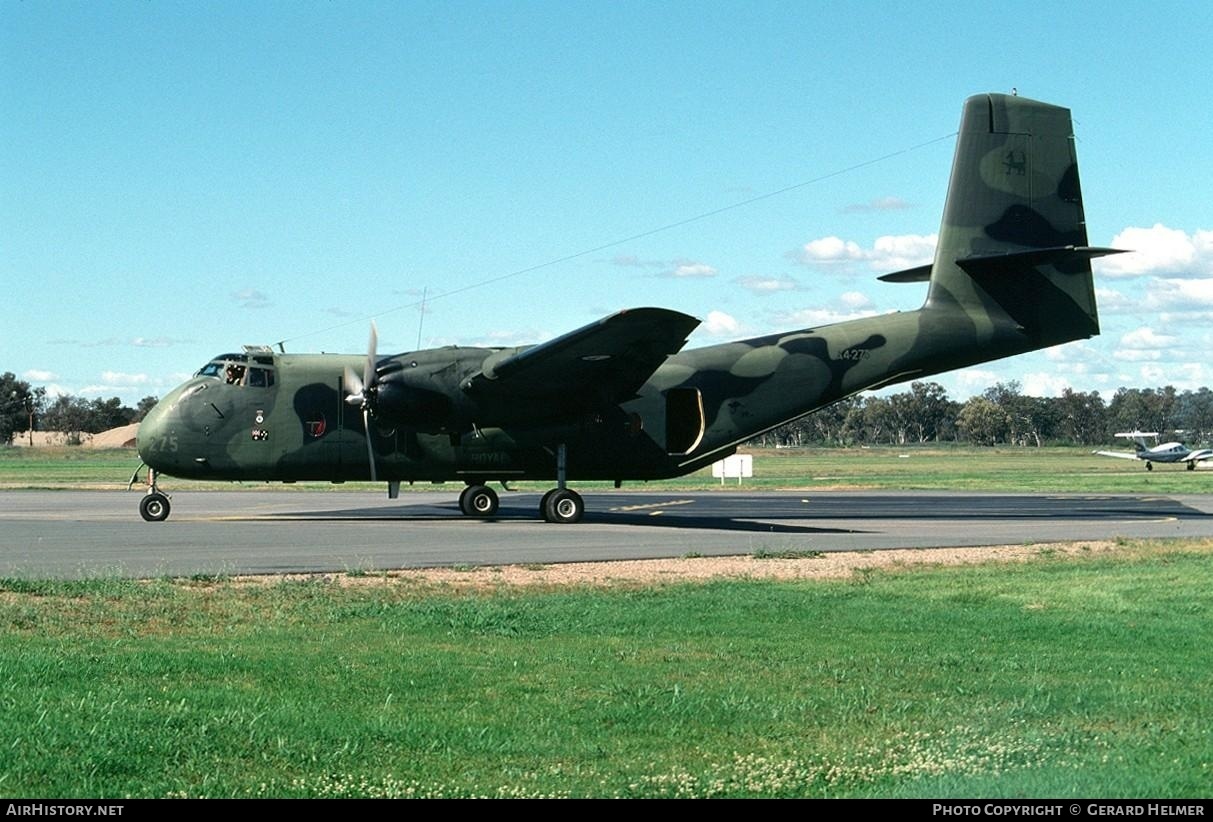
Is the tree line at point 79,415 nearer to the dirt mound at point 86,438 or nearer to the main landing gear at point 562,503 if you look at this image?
the dirt mound at point 86,438

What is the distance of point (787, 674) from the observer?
10.0m

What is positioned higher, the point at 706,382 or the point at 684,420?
the point at 706,382

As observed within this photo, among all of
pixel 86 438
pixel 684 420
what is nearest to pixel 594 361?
pixel 684 420

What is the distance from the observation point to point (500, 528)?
2719cm

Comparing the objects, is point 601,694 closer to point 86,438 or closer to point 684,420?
point 684,420

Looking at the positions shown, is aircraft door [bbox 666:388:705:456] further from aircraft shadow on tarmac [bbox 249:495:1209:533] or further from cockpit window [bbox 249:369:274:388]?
cockpit window [bbox 249:369:274:388]

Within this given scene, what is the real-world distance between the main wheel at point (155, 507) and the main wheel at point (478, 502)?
707cm

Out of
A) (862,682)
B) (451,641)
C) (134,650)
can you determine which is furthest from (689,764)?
(134,650)

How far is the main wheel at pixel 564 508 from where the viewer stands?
95.2 feet

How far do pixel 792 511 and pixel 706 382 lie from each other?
232 inches

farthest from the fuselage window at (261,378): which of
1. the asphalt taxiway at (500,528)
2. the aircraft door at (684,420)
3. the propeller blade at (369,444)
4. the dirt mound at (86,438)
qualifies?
the dirt mound at (86,438)

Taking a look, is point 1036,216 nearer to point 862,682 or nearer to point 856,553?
point 856,553

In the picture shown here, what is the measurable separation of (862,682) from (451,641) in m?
4.26

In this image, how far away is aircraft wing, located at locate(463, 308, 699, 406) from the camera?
25.3 meters
